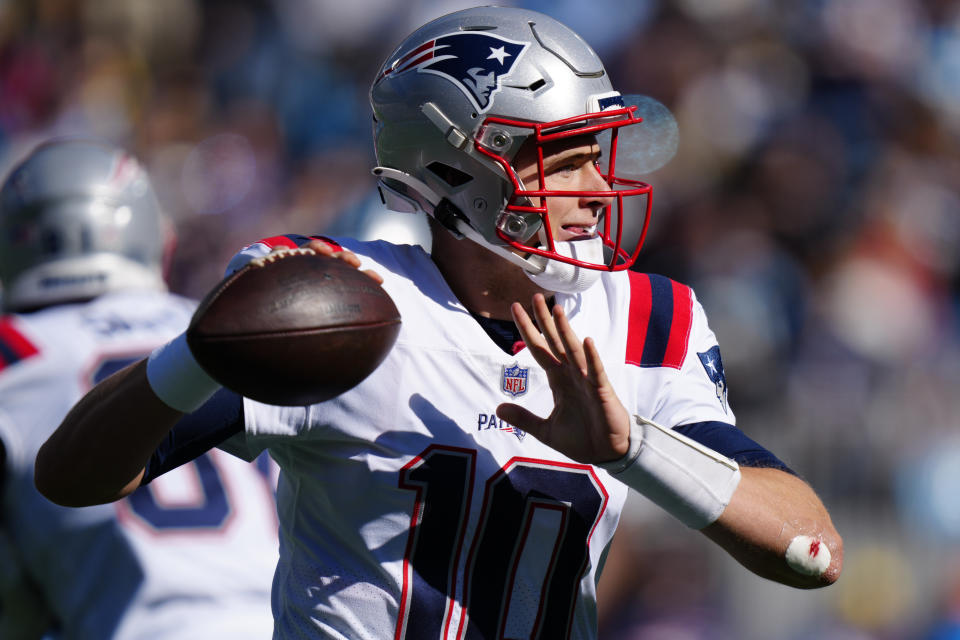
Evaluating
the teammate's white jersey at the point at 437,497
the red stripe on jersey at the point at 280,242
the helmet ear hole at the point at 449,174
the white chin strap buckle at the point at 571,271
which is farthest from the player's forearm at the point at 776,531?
the red stripe on jersey at the point at 280,242

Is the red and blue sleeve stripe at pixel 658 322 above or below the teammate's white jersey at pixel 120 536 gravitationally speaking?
above

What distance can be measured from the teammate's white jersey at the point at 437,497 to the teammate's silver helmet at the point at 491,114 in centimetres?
22

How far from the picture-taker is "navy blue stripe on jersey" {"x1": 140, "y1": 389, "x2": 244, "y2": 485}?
220 cm

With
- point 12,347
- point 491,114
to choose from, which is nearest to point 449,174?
point 491,114

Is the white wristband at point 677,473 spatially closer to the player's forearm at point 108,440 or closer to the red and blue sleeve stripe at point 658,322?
the red and blue sleeve stripe at point 658,322

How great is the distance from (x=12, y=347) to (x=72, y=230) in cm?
62

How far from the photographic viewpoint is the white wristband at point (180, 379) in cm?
205

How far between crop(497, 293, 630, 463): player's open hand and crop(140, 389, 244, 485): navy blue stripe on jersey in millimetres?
496

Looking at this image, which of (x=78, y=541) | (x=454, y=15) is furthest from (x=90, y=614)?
(x=454, y=15)

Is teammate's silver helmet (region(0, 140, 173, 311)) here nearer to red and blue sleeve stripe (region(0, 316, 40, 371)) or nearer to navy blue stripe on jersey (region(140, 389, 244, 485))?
red and blue sleeve stripe (region(0, 316, 40, 371))

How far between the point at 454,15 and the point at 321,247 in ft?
2.41

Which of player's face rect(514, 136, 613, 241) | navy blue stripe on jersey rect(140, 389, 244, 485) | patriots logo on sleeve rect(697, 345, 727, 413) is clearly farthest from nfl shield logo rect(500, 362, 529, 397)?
navy blue stripe on jersey rect(140, 389, 244, 485)

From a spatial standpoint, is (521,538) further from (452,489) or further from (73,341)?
(73,341)

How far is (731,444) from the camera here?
2.37 m
